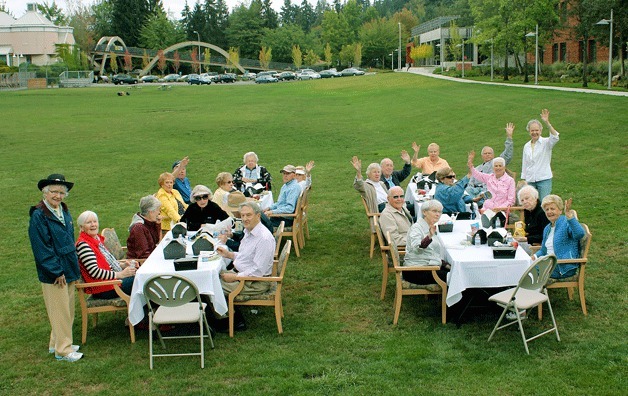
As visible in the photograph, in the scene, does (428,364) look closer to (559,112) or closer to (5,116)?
(559,112)

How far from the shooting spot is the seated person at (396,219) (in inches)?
358

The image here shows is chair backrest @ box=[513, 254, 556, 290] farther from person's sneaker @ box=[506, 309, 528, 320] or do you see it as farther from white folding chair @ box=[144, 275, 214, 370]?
white folding chair @ box=[144, 275, 214, 370]

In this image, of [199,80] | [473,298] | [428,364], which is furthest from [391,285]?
[199,80]

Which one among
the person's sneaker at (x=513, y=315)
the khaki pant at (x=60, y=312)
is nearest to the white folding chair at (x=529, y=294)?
the person's sneaker at (x=513, y=315)

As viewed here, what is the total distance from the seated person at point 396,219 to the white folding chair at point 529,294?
200 cm

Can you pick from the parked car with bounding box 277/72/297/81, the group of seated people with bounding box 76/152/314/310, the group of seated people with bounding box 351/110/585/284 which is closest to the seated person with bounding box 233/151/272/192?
the group of seated people with bounding box 76/152/314/310

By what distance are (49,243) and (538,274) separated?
492 centimetres

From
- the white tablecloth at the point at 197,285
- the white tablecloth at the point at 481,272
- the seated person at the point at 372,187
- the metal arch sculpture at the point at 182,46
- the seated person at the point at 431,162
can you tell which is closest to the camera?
the white tablecloth at the point at 197,285

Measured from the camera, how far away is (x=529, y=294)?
24.1 feet

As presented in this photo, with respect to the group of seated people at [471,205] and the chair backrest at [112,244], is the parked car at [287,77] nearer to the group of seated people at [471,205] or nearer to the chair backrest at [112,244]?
the group of seated people at [471,205]

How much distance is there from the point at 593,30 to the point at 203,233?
39480 millimetres

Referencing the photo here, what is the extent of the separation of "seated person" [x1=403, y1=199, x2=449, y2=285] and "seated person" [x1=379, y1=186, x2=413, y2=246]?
96 cm

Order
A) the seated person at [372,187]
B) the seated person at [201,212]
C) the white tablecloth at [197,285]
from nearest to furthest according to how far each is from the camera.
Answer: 1. the white tablecloth at [197,285]
2. the seated person at [201,212]
3. the seated person at [372,187]

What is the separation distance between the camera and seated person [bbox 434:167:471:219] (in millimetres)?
10281
